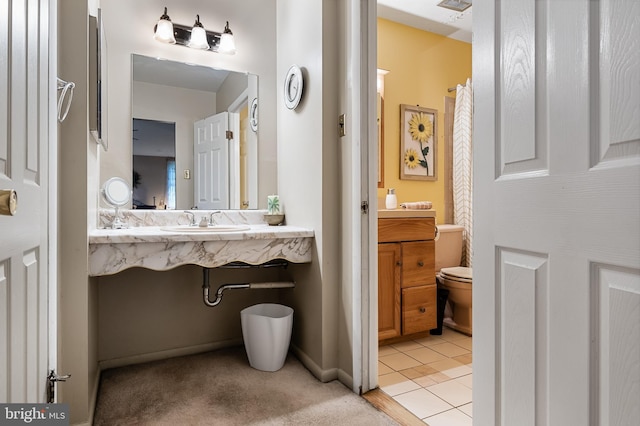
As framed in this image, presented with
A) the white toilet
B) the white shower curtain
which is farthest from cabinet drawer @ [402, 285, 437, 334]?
the white shower curtain

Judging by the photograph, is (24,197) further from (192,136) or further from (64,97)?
(192,136)

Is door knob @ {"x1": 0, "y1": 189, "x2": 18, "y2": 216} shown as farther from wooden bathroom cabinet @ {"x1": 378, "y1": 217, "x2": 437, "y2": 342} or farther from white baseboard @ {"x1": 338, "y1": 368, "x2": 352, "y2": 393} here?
wooden bathroom cabinet @ {"x1": 378, "y1": 217, "x2": 437, "y2": 342}

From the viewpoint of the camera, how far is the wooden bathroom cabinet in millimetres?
2414

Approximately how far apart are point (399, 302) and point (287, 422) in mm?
1126

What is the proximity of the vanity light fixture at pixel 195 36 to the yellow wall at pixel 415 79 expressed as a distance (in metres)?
1.34

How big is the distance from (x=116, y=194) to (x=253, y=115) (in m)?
0.99

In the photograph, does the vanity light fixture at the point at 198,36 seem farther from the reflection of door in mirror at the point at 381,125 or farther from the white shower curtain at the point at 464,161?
the white shower curtain at the point at 464,161

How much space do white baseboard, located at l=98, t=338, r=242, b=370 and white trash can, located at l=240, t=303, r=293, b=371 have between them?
37 cm

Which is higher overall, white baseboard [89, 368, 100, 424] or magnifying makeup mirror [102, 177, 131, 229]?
magnifying makeup mirror [102, 177, 131, 229]

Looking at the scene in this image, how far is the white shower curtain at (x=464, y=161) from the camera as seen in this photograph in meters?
3.31

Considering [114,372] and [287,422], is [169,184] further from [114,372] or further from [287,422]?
[287,422]

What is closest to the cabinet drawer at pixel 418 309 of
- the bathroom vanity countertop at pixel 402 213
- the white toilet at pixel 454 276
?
the white toilet at pixel 454 276

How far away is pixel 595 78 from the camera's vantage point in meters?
0.80

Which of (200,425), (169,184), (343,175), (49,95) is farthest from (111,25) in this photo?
(200,425)
